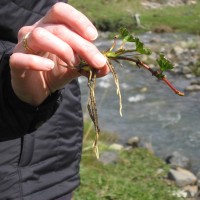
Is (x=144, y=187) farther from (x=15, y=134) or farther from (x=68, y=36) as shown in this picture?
(x=68, y=36)

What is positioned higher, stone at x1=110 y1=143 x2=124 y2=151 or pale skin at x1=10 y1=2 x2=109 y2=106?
pale skin at x1=10 y1=2 x2=109 y2=106

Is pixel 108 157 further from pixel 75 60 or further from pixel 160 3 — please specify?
pixel 160 3

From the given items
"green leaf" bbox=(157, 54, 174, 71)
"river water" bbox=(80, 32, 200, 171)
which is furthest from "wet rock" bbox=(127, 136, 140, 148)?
"green leaf" bbox=(157, 54, 174, 71)

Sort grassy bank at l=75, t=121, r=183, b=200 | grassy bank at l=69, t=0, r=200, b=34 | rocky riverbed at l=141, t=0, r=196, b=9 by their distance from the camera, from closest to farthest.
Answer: grassy bank at l=75, t=121, r=183, b=200 < grassy bank at l=69, t=0, r=200, b=34 < rocky riverbed at l=141, t=0, r=196, b=9

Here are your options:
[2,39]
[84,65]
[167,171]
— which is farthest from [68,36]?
[167,171]

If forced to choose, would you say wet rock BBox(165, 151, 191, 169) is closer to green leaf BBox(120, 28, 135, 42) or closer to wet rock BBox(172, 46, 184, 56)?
green leaf BBox(120, 28, 135, 42)

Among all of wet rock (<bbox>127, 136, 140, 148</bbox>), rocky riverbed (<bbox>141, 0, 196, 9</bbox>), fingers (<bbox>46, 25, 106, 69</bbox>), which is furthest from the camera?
rocky riverbed (<bbox>141, 0, 196, 9</bbox>)

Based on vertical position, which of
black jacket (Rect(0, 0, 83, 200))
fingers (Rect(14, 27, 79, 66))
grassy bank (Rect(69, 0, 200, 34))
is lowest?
→ grassy bank (Rect(69, 0, 200, 34))

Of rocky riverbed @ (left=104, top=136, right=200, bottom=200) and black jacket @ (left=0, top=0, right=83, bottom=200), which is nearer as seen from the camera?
black jacket @ (left=0, top=0, right=83, bottom=200)
